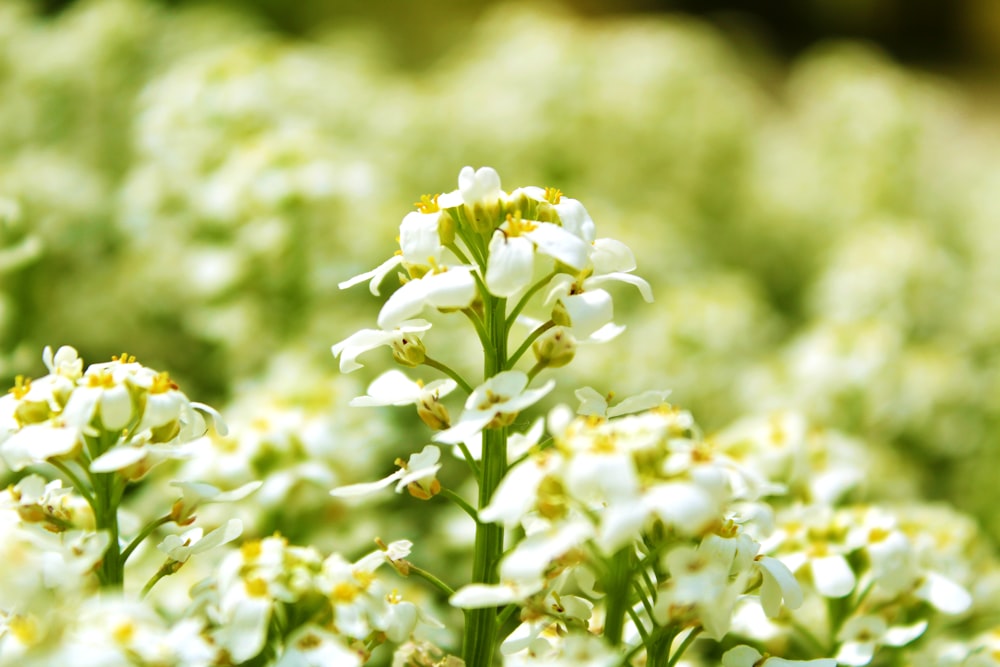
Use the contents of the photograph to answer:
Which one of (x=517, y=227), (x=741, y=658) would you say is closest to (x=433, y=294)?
(x=517, y=227)

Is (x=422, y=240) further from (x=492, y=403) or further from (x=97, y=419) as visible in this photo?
(x=97, y=419)

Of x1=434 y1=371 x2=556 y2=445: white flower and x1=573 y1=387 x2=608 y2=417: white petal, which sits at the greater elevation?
x1=434 y1=371 x2=556 y2=445: white flower

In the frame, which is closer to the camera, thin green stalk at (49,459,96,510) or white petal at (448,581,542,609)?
white petal at (448,581,542,609)

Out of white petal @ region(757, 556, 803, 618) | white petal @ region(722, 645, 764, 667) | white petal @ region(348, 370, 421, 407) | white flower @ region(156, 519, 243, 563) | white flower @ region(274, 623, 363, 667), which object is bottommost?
white petal @ region(722, 645, 764, 667)

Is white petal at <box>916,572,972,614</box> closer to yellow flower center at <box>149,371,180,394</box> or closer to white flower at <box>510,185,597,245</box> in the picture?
white flower at <box>510,185,597,245</box>

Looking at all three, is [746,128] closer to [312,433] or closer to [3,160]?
[3,160]

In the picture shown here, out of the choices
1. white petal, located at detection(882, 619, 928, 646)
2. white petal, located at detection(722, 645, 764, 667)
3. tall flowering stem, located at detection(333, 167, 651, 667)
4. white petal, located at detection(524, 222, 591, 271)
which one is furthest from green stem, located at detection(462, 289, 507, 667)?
white petal, located at detection(882, 619, 928, 646)

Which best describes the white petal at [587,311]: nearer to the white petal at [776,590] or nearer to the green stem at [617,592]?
the green stem at [617,592]
